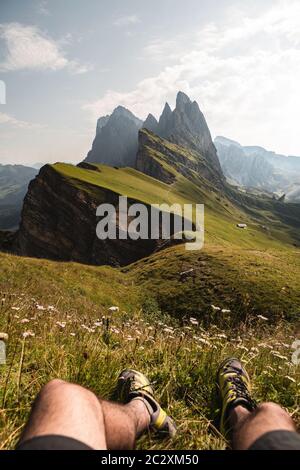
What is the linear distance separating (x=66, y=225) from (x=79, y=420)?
8187cm

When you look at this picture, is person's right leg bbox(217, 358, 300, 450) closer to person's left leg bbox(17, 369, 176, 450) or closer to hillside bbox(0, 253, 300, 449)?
hillside bbox(0, 253, 300, 449)

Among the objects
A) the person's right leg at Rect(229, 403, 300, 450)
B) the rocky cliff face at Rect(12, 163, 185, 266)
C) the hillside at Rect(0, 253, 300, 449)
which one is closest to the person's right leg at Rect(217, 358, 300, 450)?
the person's right leg at Rect(229, 403, 300, 450)

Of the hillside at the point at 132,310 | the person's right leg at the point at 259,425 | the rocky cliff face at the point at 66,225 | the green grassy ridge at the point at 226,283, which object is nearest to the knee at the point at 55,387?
the hillside at the point at 132,310

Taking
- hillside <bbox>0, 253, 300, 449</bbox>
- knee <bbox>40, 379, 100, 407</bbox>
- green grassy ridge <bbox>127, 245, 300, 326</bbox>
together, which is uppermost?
knee <bbox>40, 379, 100, 407</bbox>

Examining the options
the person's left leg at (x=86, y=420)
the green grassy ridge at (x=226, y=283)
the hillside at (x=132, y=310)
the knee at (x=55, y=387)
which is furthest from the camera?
the green grassy ridge at (x=226, y=283)

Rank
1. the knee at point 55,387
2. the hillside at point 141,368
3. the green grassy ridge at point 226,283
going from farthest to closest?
the green grassy ridge at point 226,283, the hillside at point 141,368, the knee at point 55,387

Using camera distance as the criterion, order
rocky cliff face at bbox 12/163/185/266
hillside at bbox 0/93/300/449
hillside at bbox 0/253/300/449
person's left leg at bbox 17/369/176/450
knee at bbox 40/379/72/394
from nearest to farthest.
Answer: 1. person's left leg at bbox 17/369/176/450
2. knee at bbox 40/379/72/394
3. hillside at bbox 0/253/300/449
4. hillside at bbox 0/93/300/449
5. rocky cliff face at bbox 12/163/185/266

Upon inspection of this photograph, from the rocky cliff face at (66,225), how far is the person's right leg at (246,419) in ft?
196

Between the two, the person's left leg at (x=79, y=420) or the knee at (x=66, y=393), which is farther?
the knee at (x=66, y=393)

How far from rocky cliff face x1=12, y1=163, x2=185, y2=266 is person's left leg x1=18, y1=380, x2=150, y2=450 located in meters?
61.1

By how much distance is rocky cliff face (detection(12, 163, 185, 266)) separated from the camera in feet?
229

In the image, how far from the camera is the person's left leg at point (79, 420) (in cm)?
275

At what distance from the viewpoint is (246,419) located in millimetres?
3730

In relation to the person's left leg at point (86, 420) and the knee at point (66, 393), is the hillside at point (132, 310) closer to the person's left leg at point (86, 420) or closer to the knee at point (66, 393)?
the person's left leg at point (86, 420)
